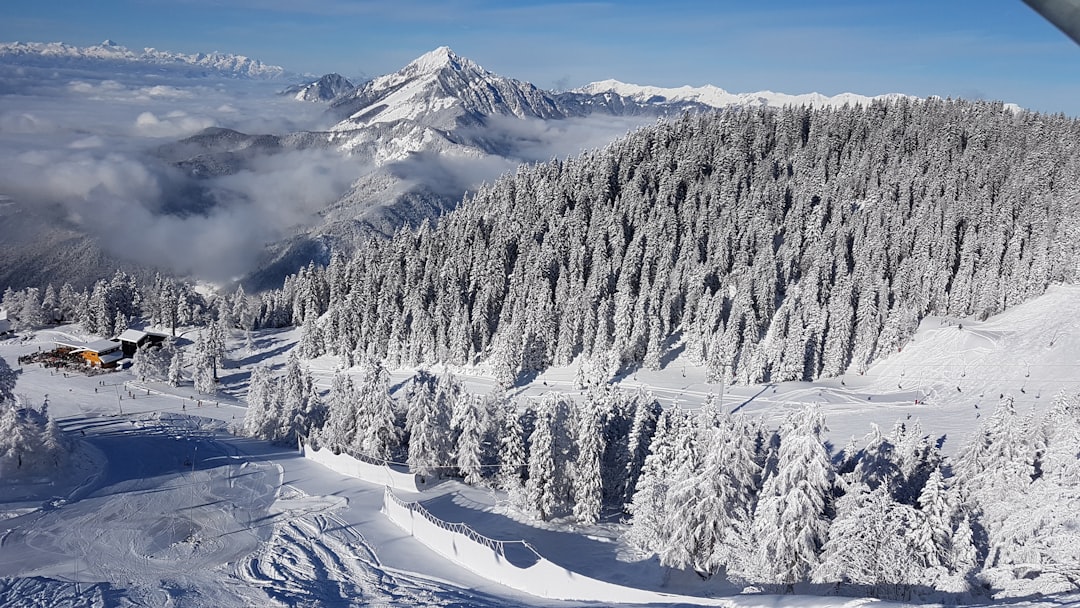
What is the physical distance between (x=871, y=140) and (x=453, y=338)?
265 ft

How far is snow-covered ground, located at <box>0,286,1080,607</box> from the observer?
27.6m

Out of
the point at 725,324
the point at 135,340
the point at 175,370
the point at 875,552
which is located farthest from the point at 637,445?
the point at 135,340

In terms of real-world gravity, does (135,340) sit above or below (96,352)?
above

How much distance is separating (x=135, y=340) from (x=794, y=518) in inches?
3563

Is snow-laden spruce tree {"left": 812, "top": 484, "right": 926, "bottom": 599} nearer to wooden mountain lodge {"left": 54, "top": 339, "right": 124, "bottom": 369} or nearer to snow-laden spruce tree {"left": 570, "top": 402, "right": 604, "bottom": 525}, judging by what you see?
snow-laden spruce tree {"left": 570, "top": 402, "right": 604, "bottom": 525}

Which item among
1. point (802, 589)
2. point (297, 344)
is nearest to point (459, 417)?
point (802, 589)

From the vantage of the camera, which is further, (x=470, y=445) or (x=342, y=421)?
(x=342, y=421)

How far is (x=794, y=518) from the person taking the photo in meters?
26.8

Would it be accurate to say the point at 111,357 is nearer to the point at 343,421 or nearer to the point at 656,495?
the point at 343,421

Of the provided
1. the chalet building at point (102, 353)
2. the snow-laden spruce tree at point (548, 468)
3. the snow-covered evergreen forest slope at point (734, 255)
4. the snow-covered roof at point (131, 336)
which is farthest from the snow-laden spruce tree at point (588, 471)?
the snow-covered roof at point (131, 336)

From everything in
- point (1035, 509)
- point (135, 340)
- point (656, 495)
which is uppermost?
point (1035, 509)

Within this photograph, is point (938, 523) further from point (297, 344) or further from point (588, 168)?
point (588, 168)

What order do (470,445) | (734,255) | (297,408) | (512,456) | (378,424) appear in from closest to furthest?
(512,456) → (470,445) → (378,424) → (297,408) → (734,255)

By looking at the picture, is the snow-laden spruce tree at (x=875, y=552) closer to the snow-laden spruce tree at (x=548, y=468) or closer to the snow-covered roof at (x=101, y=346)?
the snow-laden spruce tree at (x=548, y=468)
